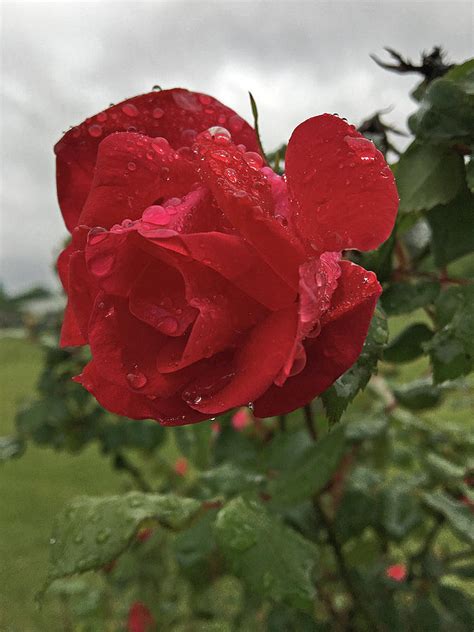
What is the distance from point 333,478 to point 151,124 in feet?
1.85

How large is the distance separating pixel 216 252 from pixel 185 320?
0.04 metres

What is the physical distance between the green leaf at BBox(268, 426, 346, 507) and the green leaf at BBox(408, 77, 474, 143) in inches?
10.9

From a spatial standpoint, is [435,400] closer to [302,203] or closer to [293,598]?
[293,598]

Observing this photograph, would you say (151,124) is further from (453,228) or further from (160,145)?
(453,228)

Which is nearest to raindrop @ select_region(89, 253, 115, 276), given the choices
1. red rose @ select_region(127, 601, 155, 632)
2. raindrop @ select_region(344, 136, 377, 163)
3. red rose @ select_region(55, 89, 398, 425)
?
red rose @ select_region(55, 89, 398, 425)

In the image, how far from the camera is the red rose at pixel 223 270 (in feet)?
0.85

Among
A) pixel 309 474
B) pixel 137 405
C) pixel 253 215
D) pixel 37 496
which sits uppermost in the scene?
pixel 253 215

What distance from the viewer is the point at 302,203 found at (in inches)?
→ 11.3

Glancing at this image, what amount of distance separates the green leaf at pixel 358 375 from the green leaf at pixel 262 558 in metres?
0.17

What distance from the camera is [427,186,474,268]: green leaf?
44 centimetres

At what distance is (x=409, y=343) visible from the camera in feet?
1.64

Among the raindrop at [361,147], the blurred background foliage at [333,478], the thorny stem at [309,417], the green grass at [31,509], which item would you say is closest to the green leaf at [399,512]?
the blurred background foliage at [333,478]

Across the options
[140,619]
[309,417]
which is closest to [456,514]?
[309,417]

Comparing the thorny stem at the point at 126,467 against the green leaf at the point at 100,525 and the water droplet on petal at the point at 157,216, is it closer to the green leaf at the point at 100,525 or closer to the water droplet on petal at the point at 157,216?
the green leaf at the point at 100,525
